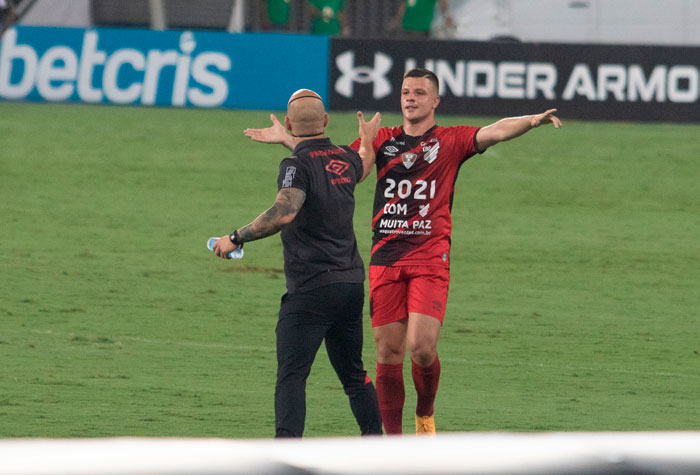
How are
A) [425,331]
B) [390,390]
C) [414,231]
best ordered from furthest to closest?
[414,231]
[390,390]
[425,331]

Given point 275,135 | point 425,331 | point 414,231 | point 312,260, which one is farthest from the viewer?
point 414,231

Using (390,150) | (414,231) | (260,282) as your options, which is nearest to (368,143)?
(390,150)

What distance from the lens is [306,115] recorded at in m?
6.94

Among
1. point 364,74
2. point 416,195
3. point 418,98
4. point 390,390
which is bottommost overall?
point 390,390

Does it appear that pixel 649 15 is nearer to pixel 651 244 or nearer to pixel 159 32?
pixel 159 32

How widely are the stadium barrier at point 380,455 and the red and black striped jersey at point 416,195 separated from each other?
5243 mm

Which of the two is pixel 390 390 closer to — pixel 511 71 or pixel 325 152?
pixel 325 152

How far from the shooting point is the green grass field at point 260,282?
9273 millimetres

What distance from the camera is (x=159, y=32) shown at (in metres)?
24.3

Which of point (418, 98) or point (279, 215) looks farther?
point (418, 98)

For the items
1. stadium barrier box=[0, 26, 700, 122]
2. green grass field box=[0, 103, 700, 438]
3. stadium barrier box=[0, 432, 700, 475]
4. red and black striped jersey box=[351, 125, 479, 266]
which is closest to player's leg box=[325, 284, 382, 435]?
red and black striped jersey box=[351, 125, 479, 266]

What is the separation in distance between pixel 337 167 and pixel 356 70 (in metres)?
17.2

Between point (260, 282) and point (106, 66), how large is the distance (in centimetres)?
1086

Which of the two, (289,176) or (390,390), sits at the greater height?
(289,176)
